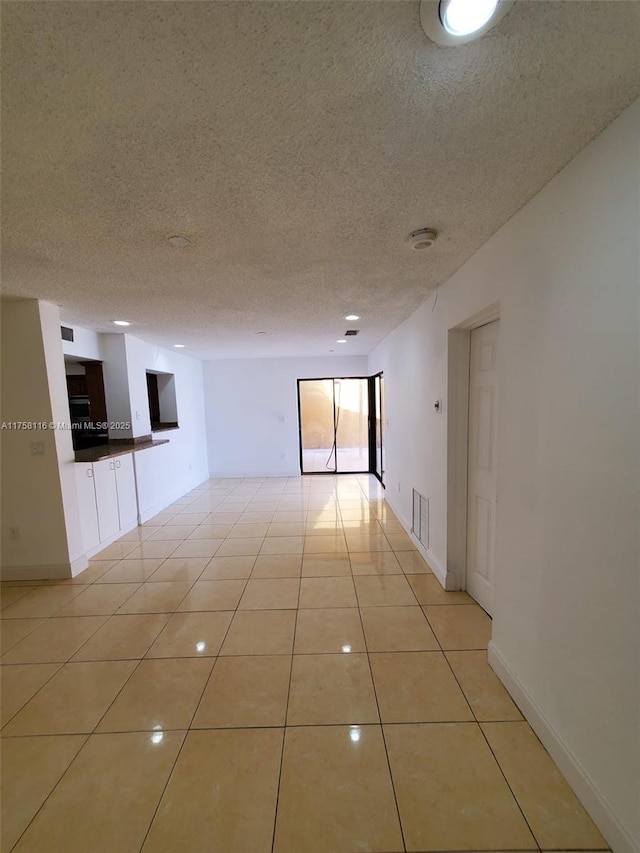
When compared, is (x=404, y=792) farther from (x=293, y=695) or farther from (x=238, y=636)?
(x=238, y=636)

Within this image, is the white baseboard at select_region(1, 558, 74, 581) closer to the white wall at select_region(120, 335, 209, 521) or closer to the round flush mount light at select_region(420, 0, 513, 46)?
the white wall at select_region(120, 335, 209, 521)

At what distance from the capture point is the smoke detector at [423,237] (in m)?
1.76

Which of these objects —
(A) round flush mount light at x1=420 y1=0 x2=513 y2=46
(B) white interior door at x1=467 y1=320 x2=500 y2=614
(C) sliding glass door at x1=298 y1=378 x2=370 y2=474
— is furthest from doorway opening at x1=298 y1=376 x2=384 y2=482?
(A) round flush mount light at x1=420 y1=0 x2=513 y2=46

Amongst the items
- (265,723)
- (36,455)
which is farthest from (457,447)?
(36,455)

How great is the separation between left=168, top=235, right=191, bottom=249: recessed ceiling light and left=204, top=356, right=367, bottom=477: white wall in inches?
200

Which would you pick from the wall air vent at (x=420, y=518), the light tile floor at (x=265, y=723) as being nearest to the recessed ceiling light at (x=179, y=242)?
the light tile floor at (x=265, y=723)

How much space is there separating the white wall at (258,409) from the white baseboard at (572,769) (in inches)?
221

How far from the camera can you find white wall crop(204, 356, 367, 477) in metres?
6.94

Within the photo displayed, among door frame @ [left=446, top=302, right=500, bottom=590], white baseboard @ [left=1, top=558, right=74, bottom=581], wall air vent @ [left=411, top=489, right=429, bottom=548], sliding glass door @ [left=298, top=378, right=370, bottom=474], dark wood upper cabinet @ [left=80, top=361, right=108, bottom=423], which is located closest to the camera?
door frame @ [left=446, top=302, right=500, bottom=590]

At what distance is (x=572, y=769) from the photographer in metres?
Result: 1.32

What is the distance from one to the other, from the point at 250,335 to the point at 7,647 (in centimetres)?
364

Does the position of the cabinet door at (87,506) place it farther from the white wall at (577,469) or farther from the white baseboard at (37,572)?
the white wall at (577,469)

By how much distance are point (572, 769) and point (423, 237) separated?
245 centimetres

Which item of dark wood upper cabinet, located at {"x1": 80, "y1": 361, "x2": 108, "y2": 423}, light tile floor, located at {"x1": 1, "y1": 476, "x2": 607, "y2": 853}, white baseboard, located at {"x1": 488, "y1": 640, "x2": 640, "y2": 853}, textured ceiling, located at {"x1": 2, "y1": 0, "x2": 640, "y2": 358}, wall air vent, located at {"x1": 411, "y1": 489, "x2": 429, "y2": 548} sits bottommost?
light tile floor, located at {"x1": 1, "y1": 476, "x2": 607, "y2": 853}
